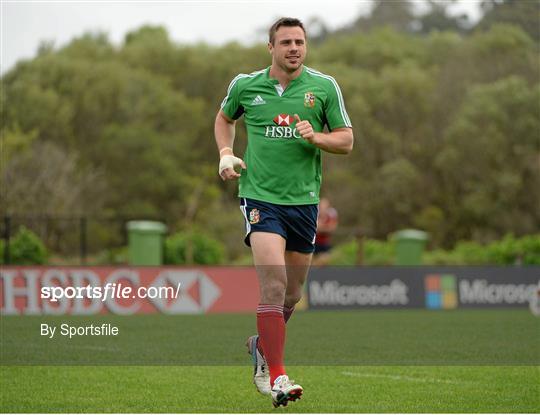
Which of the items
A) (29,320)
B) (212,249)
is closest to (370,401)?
(29,320)

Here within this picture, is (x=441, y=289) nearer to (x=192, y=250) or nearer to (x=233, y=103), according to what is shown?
(x=192, y=250)

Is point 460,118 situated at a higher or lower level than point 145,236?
higher

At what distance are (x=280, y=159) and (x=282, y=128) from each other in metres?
0.20

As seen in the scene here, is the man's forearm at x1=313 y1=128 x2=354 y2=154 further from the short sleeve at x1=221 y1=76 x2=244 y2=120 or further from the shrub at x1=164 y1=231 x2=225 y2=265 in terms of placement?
the shrub at x1=164 y1=231 x2=225 y2=265

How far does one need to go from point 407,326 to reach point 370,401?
7806mm

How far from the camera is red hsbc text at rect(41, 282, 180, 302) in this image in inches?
712

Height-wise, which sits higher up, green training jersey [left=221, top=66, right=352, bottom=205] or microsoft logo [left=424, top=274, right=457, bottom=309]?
green training jersey [left=221, top=66, right=352, bottom=205]

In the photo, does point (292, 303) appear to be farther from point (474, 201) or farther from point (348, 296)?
point (474, 201)

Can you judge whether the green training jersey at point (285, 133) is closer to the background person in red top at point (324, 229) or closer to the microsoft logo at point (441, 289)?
the background person in red top at point (324, 229)

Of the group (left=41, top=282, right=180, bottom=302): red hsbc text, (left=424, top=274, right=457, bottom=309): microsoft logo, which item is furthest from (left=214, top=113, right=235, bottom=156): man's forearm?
(left=424, top=274, right=457, bottom=309): microsoft logo

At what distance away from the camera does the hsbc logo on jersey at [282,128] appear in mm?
7293

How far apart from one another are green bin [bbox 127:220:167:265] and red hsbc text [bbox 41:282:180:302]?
15.2 ft

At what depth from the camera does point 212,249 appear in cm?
2838

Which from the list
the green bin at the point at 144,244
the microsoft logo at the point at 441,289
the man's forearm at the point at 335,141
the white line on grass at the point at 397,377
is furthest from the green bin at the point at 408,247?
the man's forearm at the point at 335,141
